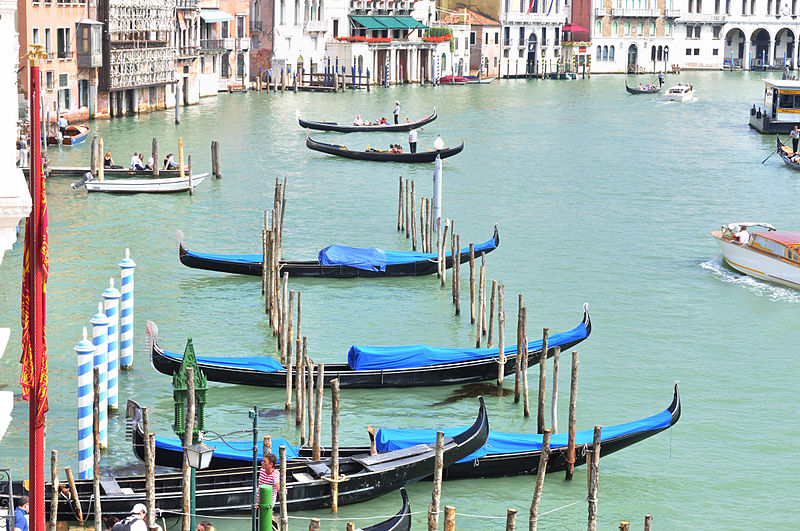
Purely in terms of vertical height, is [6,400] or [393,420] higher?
[6,400]

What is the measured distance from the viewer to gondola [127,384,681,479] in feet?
36.4

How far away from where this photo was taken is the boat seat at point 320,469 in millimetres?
10867

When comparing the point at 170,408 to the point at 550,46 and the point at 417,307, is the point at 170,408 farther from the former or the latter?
the point at 550,46

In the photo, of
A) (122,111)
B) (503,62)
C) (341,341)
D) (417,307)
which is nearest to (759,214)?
(417,307)

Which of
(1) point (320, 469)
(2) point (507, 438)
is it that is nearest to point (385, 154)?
(2) point (507, 438)

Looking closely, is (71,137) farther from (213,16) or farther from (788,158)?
(213,16)

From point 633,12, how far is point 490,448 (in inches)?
2972

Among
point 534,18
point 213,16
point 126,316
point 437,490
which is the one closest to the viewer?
point 437,490

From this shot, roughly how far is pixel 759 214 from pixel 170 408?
17471 mm

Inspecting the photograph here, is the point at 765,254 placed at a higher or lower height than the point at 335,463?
higher

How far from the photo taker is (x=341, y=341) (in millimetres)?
16953

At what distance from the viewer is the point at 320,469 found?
10930 mm

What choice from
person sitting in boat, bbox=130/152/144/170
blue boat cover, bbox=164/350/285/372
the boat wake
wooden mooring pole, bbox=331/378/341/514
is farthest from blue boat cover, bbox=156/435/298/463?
person sitting in boat, bbox=130/152/144/170

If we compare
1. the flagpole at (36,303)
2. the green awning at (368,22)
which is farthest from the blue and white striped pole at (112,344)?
the green awning at (368,22)
